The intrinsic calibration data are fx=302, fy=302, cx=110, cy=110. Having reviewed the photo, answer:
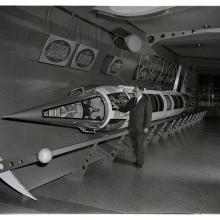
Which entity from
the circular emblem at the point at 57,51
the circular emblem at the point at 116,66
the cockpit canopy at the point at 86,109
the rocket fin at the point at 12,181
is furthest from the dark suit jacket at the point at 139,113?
the rocket fin at the point at 12,181

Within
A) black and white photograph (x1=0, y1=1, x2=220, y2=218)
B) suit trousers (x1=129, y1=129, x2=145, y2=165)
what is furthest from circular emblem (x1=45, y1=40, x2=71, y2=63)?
suit trousers (x1=129, y1=129, x2=145, y2=165)

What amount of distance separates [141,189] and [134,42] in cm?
156

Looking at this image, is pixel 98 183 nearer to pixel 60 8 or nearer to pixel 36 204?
pixel 36 204

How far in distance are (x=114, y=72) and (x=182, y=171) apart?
1.42 meters

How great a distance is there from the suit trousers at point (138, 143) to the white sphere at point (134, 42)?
99cm

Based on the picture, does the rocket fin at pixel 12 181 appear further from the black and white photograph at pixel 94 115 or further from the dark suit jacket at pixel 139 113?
the dark suit jacket at pixel 139 113

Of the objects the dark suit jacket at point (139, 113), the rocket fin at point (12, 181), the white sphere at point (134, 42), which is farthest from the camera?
the white sphere at point (134, 42)

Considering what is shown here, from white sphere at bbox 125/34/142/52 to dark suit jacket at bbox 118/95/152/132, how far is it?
730mm

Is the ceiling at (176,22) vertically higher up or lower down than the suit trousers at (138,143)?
higher up

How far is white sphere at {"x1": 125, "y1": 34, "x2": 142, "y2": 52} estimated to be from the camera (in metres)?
3.12

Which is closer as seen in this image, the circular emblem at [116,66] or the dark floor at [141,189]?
the dark floor at [141,189]

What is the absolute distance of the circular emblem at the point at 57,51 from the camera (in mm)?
2410

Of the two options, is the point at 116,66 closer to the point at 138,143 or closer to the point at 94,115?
the point at 94,115

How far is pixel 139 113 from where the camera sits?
2.58 metres
